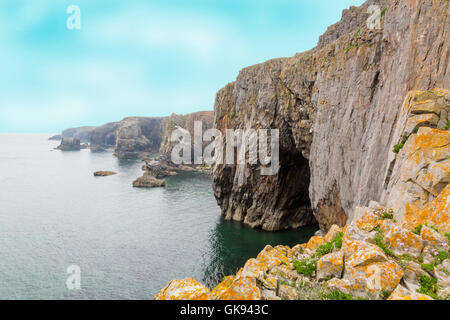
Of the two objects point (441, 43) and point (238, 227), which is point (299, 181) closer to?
point (238, 227)

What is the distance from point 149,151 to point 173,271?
161968 millimetres

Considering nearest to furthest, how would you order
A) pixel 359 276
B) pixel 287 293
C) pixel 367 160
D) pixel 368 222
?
pixel 359 276
pixel 287 293
pixel 368 222
pixel 367 160

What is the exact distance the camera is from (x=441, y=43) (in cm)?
1386

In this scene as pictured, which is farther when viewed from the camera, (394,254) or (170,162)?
(170,162)

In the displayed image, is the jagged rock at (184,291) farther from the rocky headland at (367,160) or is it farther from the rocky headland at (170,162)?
the rocky headland at (170,162)

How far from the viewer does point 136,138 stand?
177m

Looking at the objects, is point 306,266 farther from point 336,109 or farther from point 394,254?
point 336,109

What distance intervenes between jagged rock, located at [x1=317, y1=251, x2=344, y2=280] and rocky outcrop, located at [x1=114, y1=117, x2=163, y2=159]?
168m

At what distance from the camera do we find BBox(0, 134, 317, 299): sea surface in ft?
95.8

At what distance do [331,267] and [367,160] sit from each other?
13.5 metres

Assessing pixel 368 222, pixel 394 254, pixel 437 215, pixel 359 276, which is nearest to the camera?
pixel 359 276

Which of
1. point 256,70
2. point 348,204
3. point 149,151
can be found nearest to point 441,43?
point 348,204

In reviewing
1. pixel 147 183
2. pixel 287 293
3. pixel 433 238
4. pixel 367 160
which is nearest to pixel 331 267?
pixel 287 293

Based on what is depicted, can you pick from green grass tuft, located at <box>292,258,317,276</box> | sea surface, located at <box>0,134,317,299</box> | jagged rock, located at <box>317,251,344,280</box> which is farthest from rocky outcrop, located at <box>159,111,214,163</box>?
jagged rock, located at <box>317,251,344,280</box>
